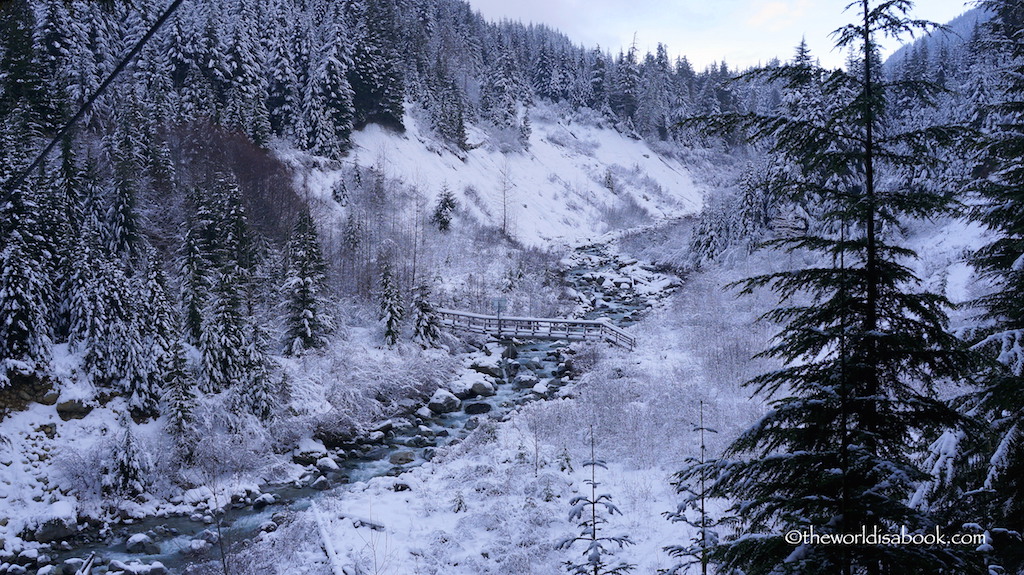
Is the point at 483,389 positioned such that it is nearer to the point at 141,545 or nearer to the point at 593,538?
the point at 141,545

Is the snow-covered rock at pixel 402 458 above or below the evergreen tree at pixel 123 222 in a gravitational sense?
below

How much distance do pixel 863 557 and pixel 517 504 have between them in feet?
33.1

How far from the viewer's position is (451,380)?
23.6 meters

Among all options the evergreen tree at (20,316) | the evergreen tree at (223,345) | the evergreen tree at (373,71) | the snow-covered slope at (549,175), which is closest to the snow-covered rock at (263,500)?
the evergreen tree at (223,345)

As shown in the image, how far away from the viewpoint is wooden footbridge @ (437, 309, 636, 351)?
28609mm

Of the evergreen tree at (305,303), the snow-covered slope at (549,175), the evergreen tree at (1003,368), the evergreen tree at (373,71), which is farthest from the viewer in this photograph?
the evergreen tree at (373,71)

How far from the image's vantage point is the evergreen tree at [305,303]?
22453 millimetres

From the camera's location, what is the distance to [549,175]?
203ft

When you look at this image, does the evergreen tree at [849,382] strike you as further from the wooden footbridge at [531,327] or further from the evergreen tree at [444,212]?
the evergreen tree at [444,212]

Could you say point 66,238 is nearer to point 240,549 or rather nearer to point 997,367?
point 240,549

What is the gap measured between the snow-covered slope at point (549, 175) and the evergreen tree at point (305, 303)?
23117mm

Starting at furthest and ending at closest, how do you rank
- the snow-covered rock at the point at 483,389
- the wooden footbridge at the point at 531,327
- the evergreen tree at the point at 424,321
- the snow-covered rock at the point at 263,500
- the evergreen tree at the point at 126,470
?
the wooden footbridge at the point at 531,327, the evergreen tree at the point at 424,321, the snow-covered rock at the point at 483,389, the snow-covered rock at the point at 263,500, the evergreen tree at the point at 126,470

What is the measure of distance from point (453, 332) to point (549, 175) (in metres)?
37.1

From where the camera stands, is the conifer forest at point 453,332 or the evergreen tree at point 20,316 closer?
the conifer forest at point 453,332
